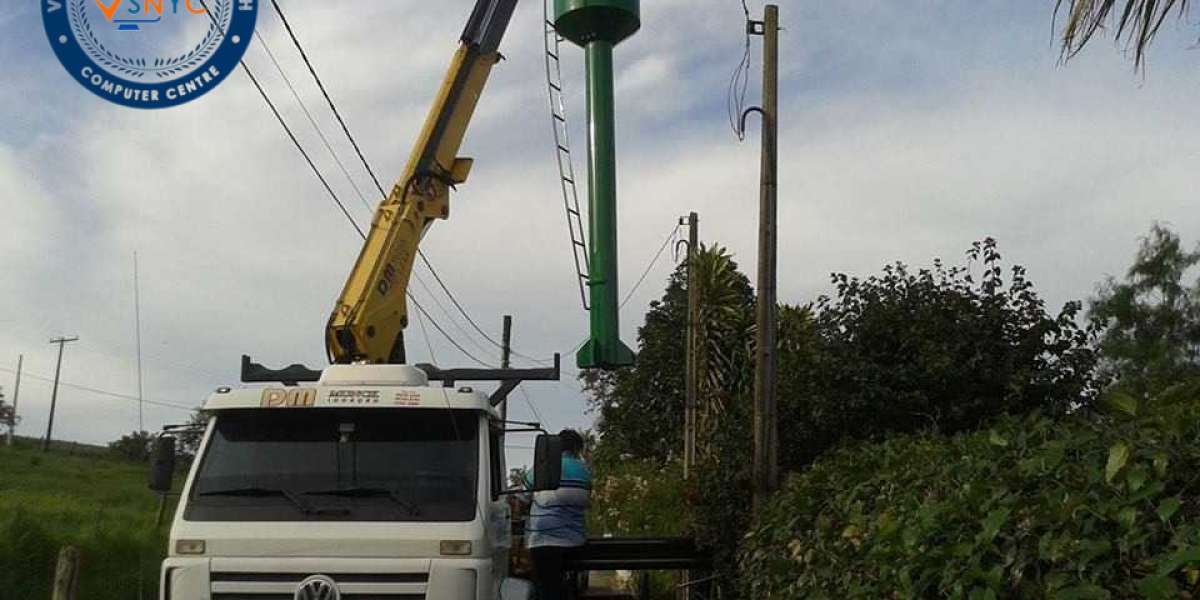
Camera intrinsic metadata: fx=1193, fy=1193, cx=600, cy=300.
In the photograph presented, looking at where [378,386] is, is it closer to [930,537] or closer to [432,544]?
[432,544]

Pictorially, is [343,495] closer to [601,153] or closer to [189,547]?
[189,547]

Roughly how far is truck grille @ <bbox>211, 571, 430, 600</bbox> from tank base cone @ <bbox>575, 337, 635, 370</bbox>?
661 cm

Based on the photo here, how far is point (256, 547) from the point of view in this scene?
659 centimetres

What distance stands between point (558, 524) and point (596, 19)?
6.62 metres

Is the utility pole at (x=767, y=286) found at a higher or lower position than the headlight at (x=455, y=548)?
higher

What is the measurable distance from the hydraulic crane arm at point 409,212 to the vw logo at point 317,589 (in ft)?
13.9

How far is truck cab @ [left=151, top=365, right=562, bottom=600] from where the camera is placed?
6.57 meters

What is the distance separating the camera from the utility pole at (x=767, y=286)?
10.5m

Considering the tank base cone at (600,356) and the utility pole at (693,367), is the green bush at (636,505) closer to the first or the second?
the utility pole at (693,367)

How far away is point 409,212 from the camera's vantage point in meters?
12.0

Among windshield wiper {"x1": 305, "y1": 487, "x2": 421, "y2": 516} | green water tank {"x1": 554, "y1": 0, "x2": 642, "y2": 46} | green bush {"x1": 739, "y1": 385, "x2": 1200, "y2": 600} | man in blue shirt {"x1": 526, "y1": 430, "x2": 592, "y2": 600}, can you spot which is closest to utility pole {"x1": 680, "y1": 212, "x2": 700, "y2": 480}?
green water tank {"x1": 554, "y1": 0, "x2": 642, "y2": 46}

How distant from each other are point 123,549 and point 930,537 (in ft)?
49.1

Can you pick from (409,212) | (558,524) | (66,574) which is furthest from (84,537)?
(558,524)

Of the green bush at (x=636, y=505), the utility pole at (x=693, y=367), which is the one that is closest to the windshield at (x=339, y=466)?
the utility pole at (x=693, y=367)
